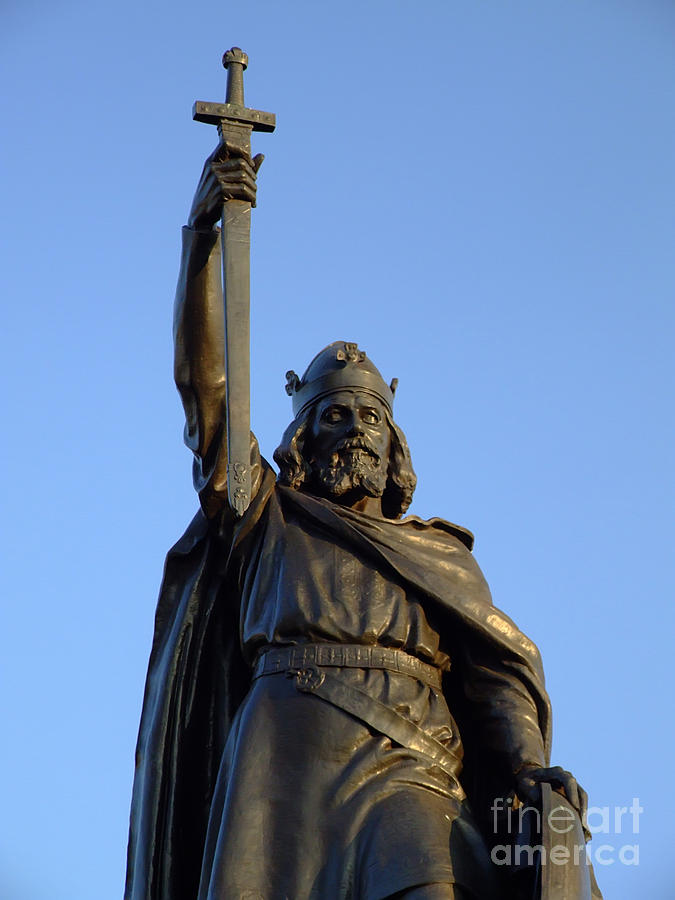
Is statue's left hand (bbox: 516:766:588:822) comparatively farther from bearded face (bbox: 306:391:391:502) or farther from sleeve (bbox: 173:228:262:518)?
sleeve (bbox: 173:228:262:518)

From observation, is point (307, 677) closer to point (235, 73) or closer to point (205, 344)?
point (205, 344)

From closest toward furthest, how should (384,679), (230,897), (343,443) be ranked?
(230,897), (384,679), (343,443)

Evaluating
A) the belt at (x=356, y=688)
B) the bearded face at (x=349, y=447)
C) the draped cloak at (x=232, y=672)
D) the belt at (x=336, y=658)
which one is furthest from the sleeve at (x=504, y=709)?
the bearded face at (x=349, y=447)

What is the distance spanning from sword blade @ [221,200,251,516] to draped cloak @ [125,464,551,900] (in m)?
0.55

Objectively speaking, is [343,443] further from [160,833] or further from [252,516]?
[160,833]

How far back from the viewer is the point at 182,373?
39.3 feet

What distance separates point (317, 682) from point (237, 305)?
81.5 inches

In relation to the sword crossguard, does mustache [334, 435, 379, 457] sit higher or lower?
lower

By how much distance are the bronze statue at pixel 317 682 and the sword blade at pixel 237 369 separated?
19 mm

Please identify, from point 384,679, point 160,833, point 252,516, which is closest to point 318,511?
point 252,516

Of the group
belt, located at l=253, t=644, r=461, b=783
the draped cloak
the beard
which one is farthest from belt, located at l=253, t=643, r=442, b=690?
the beard

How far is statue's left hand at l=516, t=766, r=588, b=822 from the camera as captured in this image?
36.3 feet

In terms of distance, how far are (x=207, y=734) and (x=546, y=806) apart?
2.06 meters

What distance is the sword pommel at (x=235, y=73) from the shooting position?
476 inches
